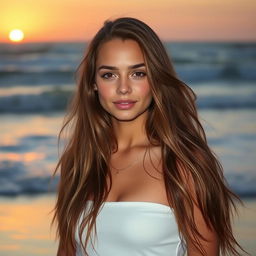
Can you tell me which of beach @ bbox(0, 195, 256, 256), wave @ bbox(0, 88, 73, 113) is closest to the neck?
beach @ bbox(0, 195, 256, 256)

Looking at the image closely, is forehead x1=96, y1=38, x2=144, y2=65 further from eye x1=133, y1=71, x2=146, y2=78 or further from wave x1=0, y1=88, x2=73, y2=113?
wave x1=0, y1=88, x2=73, y2=113

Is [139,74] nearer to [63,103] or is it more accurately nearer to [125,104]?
[125,104]

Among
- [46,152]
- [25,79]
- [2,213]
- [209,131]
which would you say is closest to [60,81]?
[25,79]

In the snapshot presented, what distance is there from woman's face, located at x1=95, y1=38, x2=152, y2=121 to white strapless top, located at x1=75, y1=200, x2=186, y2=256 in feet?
1.18

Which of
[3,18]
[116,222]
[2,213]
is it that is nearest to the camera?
[116,222]

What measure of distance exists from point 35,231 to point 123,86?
2449 mm

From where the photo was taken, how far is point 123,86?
107 inches

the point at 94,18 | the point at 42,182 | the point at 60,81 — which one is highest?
the point at 94,18

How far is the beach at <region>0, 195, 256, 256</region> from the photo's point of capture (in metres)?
4.73

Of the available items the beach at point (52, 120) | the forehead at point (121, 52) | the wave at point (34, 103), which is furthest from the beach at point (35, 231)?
the wave at point (34, 103)

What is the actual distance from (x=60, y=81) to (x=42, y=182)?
2609mm

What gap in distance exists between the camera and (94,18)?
24.5ft

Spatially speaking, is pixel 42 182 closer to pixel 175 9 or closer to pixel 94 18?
pixel 94 18

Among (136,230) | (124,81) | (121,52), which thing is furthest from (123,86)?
(136,230)
